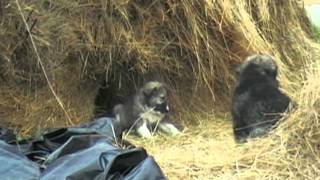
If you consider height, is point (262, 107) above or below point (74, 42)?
below

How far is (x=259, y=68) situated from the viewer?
6.09m

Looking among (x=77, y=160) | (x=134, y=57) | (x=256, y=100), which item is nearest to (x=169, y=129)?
(x=134, y=57)

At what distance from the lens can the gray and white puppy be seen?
671 cm

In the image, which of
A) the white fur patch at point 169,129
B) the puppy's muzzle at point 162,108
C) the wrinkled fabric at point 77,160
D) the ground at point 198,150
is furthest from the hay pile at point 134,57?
the wrinkled fabric at point 77,160

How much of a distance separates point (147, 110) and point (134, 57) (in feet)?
1.79

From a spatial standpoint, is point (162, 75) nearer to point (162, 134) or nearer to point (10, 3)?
point (162, 134)

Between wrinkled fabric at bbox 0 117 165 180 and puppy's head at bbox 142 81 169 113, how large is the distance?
6.00 ft

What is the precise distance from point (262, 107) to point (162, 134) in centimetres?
122

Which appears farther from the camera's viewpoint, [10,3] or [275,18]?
[275,18]

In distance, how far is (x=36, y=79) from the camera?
256 inches

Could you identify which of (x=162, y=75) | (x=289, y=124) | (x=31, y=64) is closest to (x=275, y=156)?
(x=289, y=124)

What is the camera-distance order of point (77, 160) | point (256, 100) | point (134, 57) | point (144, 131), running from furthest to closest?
point (134, 57) < point (144, 131) < point (256, 100) < point (77, 160)

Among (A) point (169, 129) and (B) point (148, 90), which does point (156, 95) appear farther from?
(A) point (169, 129)

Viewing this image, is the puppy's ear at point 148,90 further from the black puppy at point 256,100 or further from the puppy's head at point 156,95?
the black puppy at point 256,100
